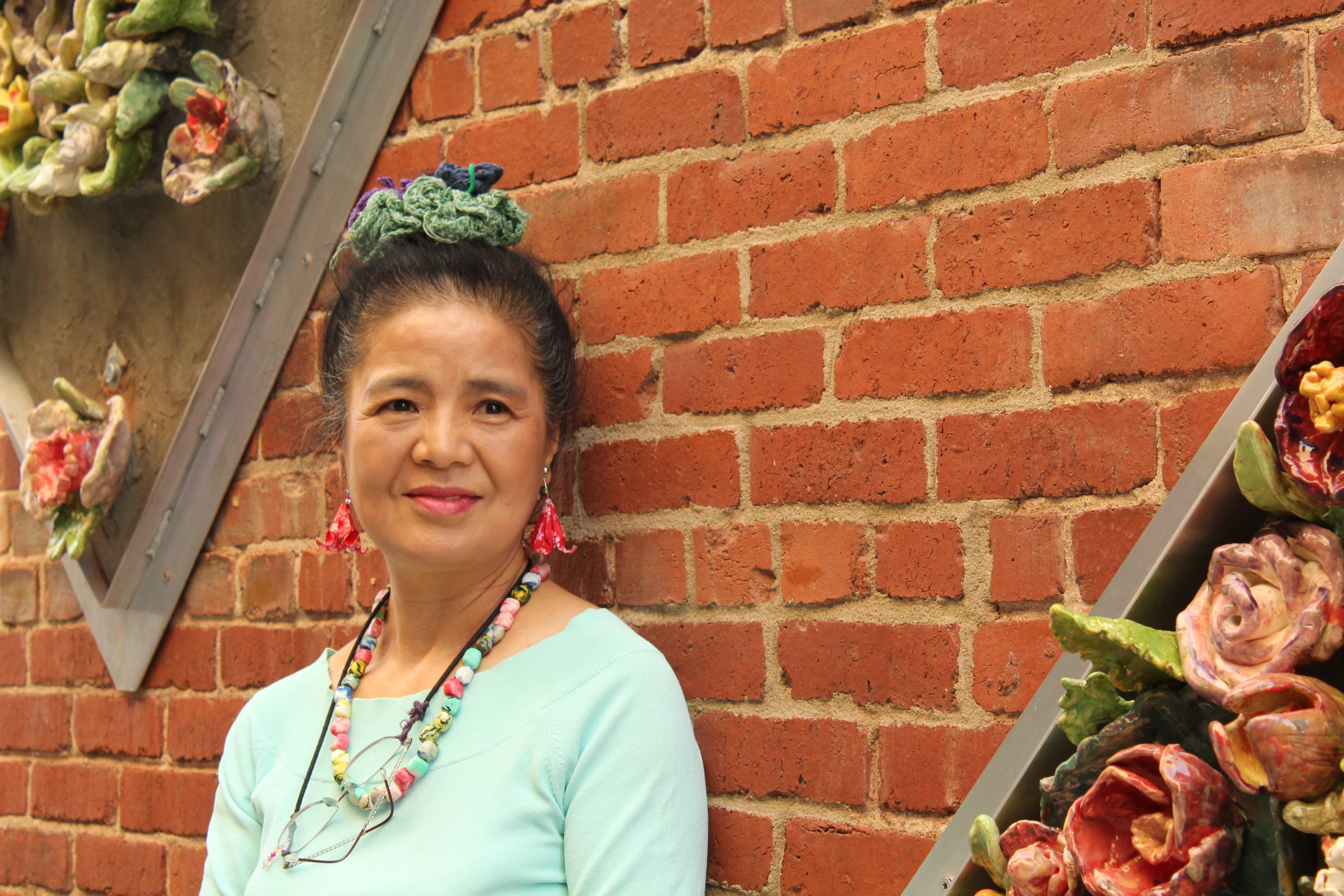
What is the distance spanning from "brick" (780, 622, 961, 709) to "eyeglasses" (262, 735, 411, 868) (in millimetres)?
476

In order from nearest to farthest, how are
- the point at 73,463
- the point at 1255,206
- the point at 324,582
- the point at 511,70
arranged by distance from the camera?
the point at 1255,206 < the point at 511,70 < the point at 324,582 < the point at 73,463

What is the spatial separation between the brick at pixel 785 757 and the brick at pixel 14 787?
1.47 metres

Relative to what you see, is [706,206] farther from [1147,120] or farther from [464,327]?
[1147,120]

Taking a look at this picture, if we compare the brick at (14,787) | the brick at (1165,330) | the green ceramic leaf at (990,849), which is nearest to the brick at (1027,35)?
the brick at (1165,330)

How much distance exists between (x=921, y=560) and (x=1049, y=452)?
0.60ft

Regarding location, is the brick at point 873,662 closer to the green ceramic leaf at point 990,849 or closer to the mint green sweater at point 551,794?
the mint green sweater at point 551,794

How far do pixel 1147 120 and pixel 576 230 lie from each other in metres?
0.73

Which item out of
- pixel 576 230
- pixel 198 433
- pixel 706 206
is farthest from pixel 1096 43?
pixel 198 433

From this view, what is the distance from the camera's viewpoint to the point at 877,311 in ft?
4.13

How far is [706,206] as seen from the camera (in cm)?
140

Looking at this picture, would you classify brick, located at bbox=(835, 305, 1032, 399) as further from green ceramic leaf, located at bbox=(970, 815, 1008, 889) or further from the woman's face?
green ceramic leaf, located at bbox=(970, 815, 1008, 889)

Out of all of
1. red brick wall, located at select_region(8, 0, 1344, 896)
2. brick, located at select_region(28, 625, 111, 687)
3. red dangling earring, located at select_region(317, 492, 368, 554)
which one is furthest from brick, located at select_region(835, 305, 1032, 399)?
brick, located at select_region(28, 625, 111, 687)

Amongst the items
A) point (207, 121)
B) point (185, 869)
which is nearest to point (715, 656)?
point (185, 869)

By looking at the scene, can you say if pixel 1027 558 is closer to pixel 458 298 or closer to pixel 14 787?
pixel 458 298
